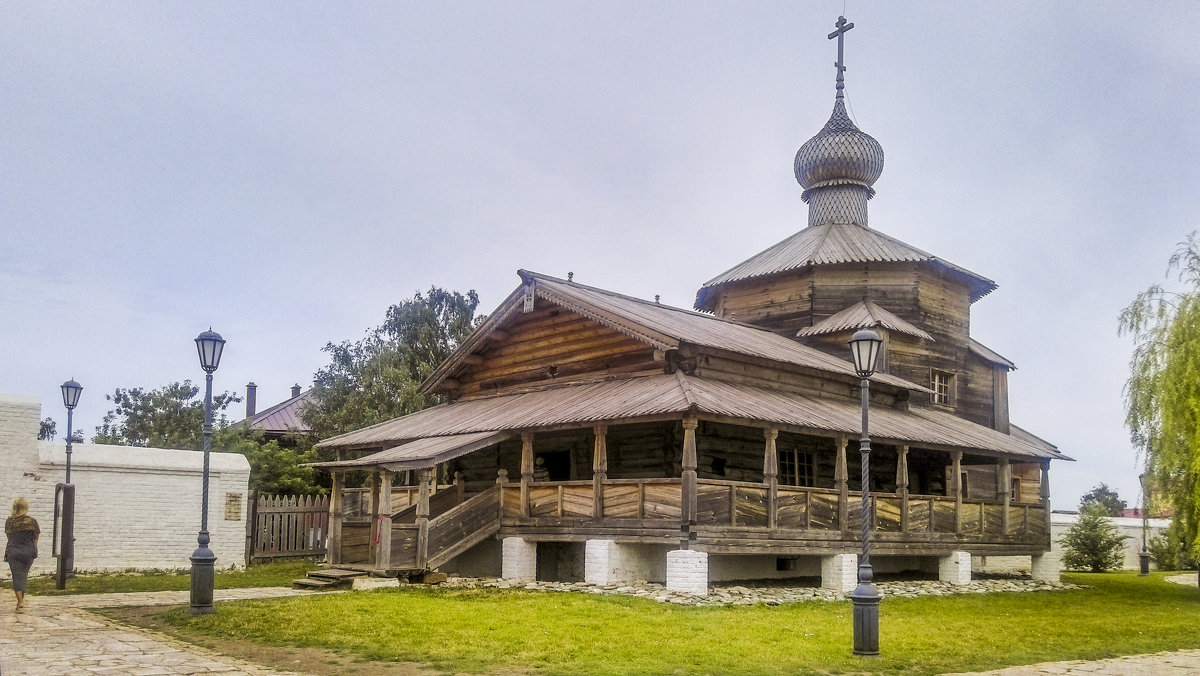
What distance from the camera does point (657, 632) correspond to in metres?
13.9

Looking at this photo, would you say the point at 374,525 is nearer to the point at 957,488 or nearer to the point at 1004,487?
the point at 957,488

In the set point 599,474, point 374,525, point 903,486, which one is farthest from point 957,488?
point 374,525

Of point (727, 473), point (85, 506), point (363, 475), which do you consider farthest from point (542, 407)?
point (363, 475)

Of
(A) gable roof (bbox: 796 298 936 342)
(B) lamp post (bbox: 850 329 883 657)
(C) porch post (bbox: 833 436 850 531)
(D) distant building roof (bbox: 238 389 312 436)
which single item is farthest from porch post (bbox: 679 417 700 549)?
(D) distant building roof (bbox: 238 389 312 436)

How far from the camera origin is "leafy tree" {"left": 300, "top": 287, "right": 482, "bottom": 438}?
3819 centimetres

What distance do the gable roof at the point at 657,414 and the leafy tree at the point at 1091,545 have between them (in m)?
10.2

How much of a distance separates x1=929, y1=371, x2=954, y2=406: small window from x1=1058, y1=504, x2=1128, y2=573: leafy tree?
30.8 ft

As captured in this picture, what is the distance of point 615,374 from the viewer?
22.7 m

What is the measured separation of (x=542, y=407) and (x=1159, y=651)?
11752 millimetres

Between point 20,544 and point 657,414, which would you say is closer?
point 20,544

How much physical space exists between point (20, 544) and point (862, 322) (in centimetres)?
1970

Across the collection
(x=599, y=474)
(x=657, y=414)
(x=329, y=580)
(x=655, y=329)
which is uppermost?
(x=655, y=329)

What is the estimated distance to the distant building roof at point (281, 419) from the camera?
5019cm

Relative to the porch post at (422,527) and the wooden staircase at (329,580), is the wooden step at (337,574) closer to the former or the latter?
the wooden staircase at (329,580)
